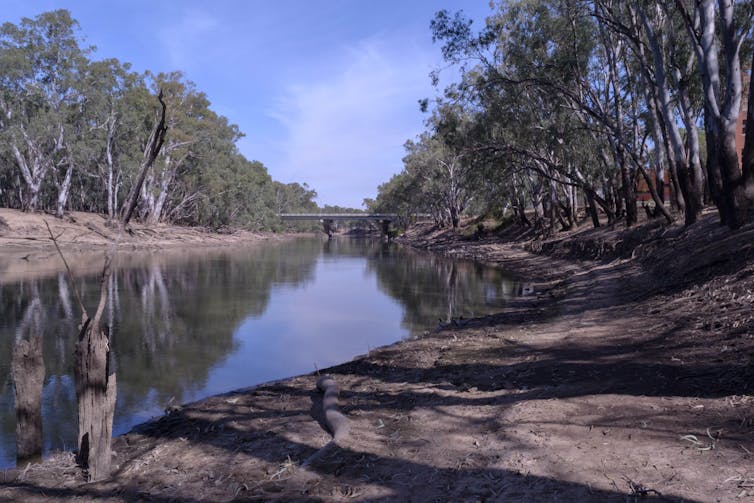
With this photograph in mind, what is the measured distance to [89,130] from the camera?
39406mm

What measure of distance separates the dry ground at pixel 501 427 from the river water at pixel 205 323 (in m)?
1.55

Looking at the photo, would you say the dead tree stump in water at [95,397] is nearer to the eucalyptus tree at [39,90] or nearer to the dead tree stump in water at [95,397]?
the dead tree stump in water at [95,397]

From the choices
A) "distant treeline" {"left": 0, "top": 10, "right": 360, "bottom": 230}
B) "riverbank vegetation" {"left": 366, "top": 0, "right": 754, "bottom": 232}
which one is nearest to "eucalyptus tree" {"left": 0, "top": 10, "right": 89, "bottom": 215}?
"distant treeline" {"left": 0, "top": 10, "right": 360, "bottom": 230}

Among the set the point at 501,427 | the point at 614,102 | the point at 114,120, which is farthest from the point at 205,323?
the point at 114,120

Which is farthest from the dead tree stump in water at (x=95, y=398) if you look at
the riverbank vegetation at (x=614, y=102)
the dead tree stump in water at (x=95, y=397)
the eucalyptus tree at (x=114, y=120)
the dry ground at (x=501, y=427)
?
the eucalyptus tree at (x=114, y=120)

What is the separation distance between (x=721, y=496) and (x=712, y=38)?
1105cm

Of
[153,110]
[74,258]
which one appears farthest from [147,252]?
[153,110]

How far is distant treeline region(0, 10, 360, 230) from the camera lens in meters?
36.2

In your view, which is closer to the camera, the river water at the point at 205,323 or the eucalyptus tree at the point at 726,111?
the river water at the point at 205,323

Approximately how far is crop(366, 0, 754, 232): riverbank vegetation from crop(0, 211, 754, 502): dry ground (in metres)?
4.13

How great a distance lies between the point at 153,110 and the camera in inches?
1699

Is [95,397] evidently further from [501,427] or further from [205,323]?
[205,323]

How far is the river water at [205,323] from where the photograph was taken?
25.5ft

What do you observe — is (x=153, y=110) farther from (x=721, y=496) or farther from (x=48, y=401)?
(x=721, y=496)
